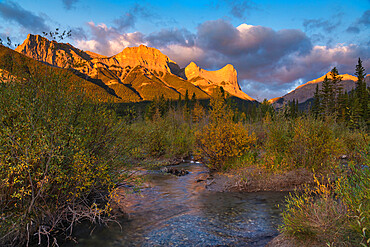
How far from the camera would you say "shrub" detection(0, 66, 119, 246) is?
5.33 m

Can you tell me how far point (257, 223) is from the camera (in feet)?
26.3

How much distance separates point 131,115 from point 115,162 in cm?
210

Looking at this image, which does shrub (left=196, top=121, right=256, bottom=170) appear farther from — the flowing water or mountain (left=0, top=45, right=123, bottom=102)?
mountain (left=0, top=45, right=123, bottom=102)

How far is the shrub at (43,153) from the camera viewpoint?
533 cm

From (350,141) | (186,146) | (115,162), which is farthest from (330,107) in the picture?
(115,162)

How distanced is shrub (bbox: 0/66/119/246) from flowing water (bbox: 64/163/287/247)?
1.48 metres

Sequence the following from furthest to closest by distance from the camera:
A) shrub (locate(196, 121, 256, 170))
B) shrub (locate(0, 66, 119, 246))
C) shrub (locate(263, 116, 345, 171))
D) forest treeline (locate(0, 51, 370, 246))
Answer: shrub (locate(196, 121, 256, 170))
shrub (locate(263, 116, 345, 171))
shrub (locate(0, 66, 119, 246))
forest treeline (locate(0, 51, 370, 246))

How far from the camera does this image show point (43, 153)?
17.9 feet

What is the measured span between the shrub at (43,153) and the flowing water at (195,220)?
1.48 m

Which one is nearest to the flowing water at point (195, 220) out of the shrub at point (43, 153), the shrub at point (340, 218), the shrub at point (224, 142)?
the shrub at point (43, 153)

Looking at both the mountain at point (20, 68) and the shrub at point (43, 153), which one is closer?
the shrub at point (43, 153)

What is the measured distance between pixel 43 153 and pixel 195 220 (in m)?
5.55

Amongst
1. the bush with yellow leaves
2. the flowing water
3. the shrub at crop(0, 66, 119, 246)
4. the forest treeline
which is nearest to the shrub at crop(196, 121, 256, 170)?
the bush with yellow leaves

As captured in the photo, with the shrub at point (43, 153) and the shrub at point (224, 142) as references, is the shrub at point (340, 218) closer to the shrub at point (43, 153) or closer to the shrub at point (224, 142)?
the shrub at point (43, 153)
